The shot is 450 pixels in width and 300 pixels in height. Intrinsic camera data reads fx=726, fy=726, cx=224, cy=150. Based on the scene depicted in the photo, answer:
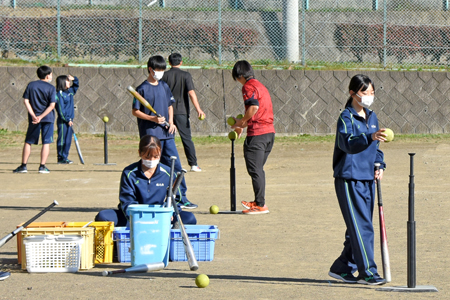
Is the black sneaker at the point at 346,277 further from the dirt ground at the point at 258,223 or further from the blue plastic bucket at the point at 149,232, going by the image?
the blue plastic bucket at the point at 149,232

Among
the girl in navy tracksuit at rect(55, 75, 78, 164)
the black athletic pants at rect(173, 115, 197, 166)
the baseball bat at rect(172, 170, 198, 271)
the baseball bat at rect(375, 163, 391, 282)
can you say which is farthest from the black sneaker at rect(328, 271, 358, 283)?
the girl in navy tracksuit at rect(55, 75, 78, 164)

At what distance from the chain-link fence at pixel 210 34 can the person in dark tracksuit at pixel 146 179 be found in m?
13.6

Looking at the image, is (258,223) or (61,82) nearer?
(258,223)

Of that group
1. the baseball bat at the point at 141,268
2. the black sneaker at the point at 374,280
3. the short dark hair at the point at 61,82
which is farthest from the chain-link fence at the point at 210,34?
the black sneaker at the point at 374,280

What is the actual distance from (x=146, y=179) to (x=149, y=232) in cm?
70

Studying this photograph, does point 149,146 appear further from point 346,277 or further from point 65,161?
point 65,161

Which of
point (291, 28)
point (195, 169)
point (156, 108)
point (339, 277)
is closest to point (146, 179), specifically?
point (339, 277)

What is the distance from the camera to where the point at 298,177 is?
42.3 ft

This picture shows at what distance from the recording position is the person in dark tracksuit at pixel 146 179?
6797mm

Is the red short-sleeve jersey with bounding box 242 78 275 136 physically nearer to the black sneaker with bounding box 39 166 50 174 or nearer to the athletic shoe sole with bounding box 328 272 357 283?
the athletic shoe sole with bounding box 328 272 357 283

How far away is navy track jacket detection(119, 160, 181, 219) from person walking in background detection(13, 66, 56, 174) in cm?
683

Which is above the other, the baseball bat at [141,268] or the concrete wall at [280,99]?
the concrete wall at [280,99]

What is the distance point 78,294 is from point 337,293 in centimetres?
204

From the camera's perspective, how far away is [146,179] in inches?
271
